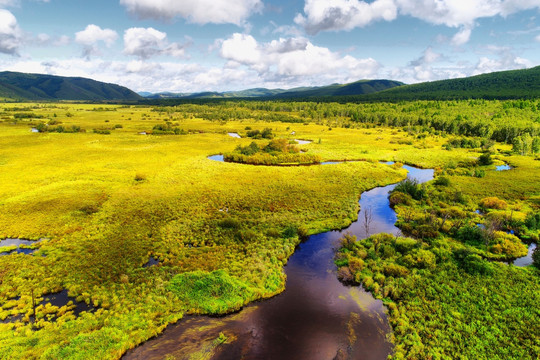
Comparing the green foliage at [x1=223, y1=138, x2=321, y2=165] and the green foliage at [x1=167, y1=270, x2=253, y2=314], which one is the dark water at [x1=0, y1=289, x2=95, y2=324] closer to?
the green foliage at [x1=167, y1=270, x2=253, y2=314]

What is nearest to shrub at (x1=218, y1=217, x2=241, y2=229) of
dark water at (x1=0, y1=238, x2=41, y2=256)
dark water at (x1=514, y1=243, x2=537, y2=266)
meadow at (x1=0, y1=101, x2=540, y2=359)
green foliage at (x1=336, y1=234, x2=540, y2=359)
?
meadow at (x1=0, y1=101, x2=540, y2=359)

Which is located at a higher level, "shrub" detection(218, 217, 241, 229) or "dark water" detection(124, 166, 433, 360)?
"shrub" detection(218, 217, 241, 229)

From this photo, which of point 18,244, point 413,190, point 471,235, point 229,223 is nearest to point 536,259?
point 471,235

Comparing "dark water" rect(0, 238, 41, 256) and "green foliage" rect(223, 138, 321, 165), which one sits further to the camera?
"green foliage" rect(223, 138, 321, 165)

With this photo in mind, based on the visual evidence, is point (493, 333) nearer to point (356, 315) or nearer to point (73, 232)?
point (356, 315)

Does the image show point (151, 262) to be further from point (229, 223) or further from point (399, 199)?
point (399, 199)
